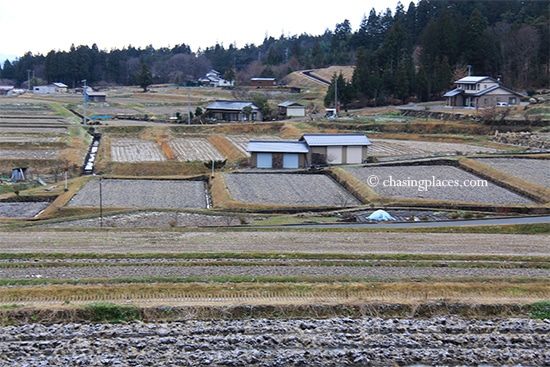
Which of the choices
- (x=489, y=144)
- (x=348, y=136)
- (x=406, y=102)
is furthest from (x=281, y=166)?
(x=406, y=102)

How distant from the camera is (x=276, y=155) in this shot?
28.1m

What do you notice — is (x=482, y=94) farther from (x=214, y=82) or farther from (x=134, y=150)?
(x=214, y=82)

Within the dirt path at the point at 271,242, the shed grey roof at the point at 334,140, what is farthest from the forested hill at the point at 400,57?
the dirt path at the point at 271,242

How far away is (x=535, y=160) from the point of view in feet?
90.8

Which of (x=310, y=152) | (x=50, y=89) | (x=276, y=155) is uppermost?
(x=50, y=89)

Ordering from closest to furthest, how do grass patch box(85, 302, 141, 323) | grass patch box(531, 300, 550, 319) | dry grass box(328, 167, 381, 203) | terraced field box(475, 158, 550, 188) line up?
grass patch box(85, 302, 141, 323) < grass patch box(531, 300, 550, 319) < dry grass box(328, 167, 381, 203) < terraced field box(475, 158, 550, 188)

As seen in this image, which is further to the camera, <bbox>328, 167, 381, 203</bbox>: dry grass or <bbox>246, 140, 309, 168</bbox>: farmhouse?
<bbox>246, 140, 309, 168</bbox>: farmhouse

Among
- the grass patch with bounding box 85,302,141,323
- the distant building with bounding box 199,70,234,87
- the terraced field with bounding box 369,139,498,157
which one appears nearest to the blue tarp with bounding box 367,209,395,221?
the grass patch with bounding box 85,302,141,323

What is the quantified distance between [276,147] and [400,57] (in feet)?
97.3

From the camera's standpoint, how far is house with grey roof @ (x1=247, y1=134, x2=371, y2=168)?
28.1 meters

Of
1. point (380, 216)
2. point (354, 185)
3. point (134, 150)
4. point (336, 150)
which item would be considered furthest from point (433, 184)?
point (134, 150)

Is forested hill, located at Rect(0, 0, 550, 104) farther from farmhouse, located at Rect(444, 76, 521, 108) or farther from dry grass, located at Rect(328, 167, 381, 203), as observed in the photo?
dry grass, located at Rect(328, 167, 381, 203)

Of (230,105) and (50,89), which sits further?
(50,89)

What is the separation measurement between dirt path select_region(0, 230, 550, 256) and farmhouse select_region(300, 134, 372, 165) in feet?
38.3
